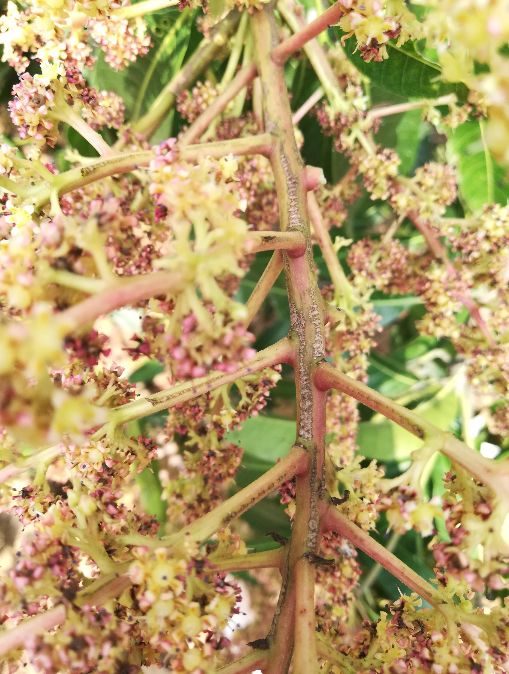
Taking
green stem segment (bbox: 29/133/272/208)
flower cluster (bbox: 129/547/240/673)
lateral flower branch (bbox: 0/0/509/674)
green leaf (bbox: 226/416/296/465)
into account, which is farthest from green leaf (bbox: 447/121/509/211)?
flower cluster (bbox: 129/547/240/673)

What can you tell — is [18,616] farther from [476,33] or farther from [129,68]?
[129,68]

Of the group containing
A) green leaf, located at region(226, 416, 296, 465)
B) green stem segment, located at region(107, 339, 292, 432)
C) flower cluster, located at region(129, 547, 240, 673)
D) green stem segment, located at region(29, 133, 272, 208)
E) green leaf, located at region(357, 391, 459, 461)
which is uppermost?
green stem segment, located at region(29, 133, 272, 208)

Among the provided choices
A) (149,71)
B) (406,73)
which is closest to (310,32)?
(406,73)

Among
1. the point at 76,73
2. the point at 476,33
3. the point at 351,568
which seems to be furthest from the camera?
the point at 351,568

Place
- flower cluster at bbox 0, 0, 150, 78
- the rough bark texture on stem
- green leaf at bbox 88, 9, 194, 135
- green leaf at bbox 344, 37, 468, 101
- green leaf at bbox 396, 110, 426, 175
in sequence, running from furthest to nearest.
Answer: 1. green leaf at bbox 396, 110, 426, 175
2. green leaf at bbox 88, 9, 194, 135
3. green leaf at bbox 344, 37, 468, 101
4. flower cluster at bbox 0, 0, 150, 78
5. the rough bark texture on stem

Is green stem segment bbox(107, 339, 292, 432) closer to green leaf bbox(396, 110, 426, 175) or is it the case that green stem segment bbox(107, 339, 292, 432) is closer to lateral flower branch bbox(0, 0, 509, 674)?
lateral flower branch bbox(0, 0, 509, 674)

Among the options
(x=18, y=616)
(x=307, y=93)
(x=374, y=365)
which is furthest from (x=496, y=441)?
(x=18, y=616)
